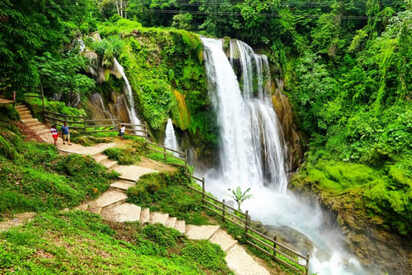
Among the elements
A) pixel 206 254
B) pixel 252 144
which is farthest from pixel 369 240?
pixel 206 254

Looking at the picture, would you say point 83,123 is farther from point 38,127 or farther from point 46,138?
point 46,138

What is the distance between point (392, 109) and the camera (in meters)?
14.5

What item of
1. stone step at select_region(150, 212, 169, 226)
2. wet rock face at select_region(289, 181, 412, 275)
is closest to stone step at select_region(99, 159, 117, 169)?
stone step at select_region(150, 212, 169, 226)

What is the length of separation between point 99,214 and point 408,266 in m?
12.6

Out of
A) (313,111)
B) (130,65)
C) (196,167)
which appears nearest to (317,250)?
(196,167)

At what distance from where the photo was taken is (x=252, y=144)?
1644 cm

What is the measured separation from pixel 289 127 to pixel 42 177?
56.1 ft

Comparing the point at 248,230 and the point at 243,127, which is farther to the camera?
the point at 243,127

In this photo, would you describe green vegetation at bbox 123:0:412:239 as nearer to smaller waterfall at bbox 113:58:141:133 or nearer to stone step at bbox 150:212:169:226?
stone step at bbox 150:212:169:226

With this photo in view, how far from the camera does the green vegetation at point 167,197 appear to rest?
724cm

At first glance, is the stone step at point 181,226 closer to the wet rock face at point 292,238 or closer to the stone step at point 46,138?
the wet rock face at point 292,238

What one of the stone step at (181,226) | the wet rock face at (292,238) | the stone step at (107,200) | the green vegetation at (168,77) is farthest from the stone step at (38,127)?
the wet rock face at (292,238)

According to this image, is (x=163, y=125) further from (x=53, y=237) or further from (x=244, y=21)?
(x=244, y=21)

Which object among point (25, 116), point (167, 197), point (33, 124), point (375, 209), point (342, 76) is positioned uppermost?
point (342, 76)
